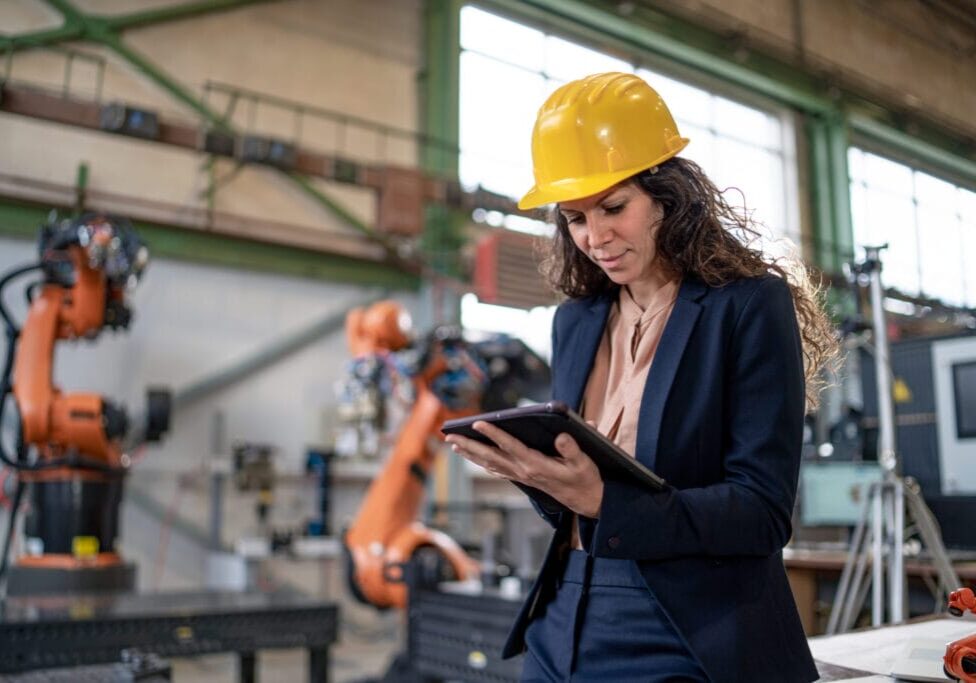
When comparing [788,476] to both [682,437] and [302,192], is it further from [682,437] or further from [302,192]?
[302,192]

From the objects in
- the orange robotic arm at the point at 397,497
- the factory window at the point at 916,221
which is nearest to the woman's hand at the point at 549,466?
the orange robotic arm at the point at 397,497

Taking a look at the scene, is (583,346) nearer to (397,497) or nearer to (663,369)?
(663,369)

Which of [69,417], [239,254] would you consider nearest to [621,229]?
[69,417]

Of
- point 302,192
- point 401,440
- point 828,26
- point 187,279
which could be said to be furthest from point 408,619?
point 828,26

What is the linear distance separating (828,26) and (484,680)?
5433 millimetres

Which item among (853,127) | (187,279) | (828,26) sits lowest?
(187,279)

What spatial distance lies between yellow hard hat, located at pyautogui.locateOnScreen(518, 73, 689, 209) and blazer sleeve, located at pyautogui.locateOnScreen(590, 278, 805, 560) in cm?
24

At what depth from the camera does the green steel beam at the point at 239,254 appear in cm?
596


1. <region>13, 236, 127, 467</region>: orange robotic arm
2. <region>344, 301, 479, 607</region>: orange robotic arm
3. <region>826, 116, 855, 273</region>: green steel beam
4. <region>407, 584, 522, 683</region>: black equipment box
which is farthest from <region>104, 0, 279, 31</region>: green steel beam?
<region>826, 116, 855, 273</region>: green steel beam

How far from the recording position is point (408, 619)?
3.30 m

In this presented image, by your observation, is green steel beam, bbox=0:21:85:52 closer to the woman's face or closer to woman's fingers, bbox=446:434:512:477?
the woman's face

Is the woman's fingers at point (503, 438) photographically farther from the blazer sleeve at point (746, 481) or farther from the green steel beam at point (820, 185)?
the green steel beam at point (820, 185)

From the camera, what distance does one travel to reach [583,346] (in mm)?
1233

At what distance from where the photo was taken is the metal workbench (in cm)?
228
